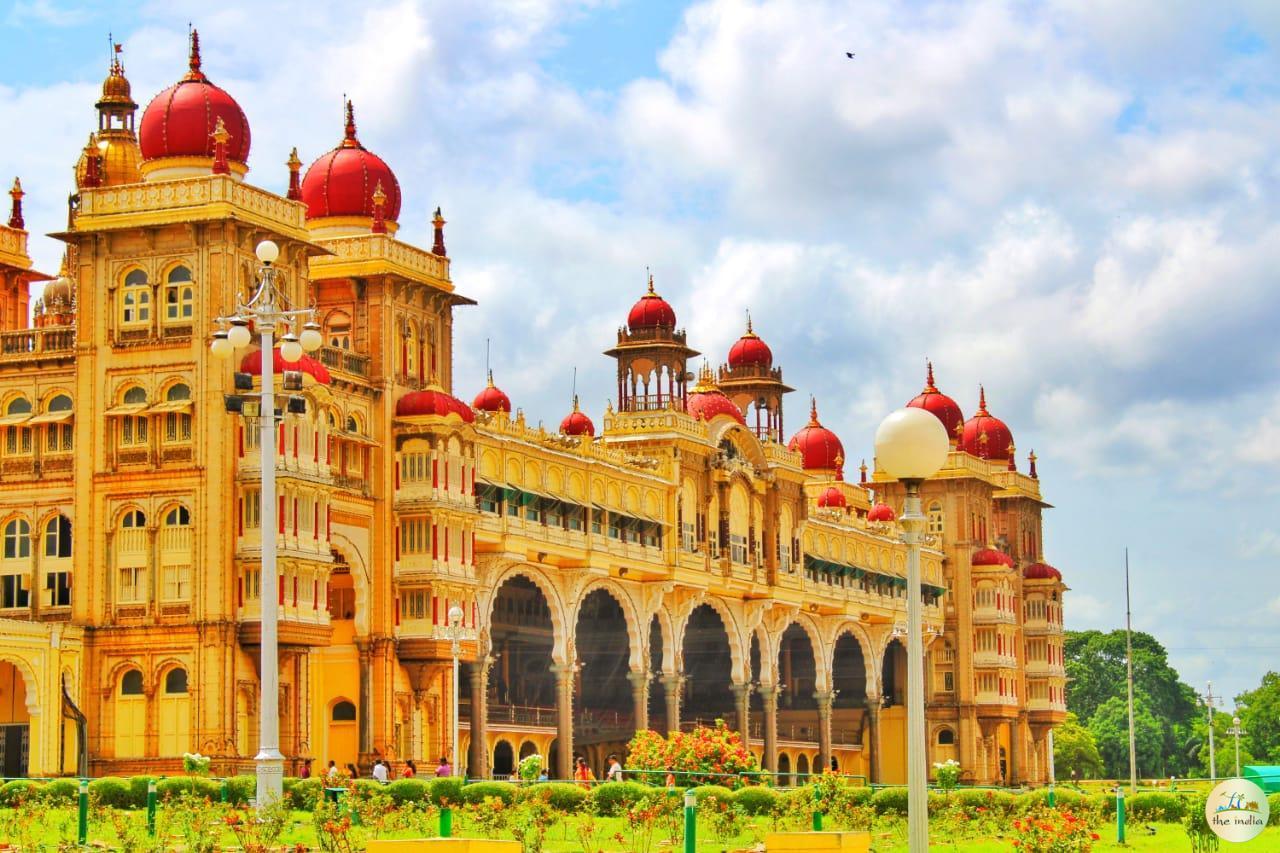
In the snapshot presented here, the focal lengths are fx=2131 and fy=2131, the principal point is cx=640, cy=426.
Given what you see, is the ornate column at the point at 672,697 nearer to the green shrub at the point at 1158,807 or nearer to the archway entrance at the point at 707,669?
the archway entrance at the point at 707,669

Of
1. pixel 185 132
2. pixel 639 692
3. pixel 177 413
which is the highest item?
pixel 185 132

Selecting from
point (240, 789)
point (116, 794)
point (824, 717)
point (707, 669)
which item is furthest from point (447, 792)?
point (824, 717)

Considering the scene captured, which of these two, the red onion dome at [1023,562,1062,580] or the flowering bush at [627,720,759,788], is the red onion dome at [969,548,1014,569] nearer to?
the red onion dome at [1023,562,1062,580]

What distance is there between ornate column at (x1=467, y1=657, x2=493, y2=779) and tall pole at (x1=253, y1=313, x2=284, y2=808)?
31596 mm

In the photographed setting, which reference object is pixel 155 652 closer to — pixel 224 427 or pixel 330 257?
pixel 224 427

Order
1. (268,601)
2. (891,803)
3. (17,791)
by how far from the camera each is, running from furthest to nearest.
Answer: (891,803), (17,791), (268,601)

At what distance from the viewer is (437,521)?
65.4m

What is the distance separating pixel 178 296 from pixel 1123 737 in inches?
4352

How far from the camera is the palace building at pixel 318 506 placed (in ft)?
191

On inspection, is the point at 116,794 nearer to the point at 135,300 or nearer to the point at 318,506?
the point at 318,506

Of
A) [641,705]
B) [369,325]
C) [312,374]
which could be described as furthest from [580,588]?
[312,374]

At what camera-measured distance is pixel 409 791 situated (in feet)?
142

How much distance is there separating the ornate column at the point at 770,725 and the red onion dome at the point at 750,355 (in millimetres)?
21591

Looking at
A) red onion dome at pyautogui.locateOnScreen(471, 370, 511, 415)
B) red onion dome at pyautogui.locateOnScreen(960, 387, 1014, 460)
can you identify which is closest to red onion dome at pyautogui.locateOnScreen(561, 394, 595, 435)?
red onion dome at pyautogui.locateOnScreen(471, 370, 511, 415)
